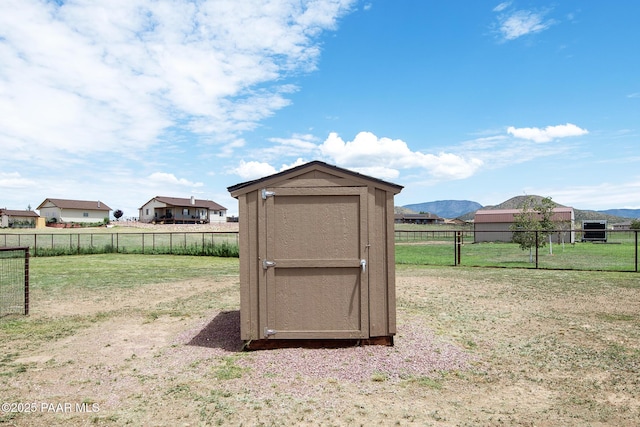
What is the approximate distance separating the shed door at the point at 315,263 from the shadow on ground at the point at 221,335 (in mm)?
804

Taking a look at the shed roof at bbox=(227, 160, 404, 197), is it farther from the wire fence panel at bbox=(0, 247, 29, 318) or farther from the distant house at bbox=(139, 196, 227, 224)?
the distant house at bbox=(139, 196, 227, 224)

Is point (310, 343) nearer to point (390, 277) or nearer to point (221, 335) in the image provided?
point (390, 277)

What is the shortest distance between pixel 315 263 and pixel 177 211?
6534 cm

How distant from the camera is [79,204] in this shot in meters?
68.0

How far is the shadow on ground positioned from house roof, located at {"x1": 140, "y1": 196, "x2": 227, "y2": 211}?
201ft

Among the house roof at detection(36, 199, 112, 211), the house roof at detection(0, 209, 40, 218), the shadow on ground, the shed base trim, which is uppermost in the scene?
the house roof at detection(36, 199, 112, 211)

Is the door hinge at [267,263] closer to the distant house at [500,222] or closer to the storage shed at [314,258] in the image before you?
the storage shed at [314,258]

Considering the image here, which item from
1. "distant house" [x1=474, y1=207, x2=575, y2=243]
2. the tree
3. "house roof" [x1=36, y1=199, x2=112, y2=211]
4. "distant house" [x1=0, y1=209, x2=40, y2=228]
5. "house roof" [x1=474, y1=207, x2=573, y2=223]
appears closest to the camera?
the tree

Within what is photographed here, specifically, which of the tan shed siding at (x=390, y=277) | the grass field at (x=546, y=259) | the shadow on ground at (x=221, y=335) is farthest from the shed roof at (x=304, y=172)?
the grass field at (x=546, y=259)

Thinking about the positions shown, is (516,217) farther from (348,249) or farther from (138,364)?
(138,364)

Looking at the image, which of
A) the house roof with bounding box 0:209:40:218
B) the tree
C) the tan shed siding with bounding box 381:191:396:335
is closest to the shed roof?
the tan shed siding with bounding box 381:191:396:335

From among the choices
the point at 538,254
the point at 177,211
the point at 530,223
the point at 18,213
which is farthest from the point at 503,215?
the point at 18,213

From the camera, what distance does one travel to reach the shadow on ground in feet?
22.4

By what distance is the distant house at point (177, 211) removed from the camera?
218 ft
